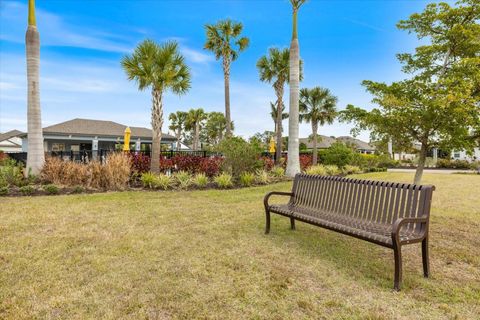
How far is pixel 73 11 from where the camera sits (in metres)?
11.7

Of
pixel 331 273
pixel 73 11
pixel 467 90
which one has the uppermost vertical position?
pixel 73 11

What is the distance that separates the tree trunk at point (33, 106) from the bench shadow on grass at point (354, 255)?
9.54 meters

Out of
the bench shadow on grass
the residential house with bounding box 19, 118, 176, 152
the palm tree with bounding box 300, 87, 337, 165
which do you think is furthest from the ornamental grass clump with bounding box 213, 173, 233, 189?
the residential house with bounding box 19, 118, 176, 152

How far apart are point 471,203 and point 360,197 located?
262 inches

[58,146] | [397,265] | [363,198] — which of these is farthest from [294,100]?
[58,146]

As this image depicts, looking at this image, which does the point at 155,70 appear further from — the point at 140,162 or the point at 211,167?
the point at 211,167

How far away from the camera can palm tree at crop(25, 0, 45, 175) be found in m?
10.4

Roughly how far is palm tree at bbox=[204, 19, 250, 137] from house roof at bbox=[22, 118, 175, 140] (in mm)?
9927

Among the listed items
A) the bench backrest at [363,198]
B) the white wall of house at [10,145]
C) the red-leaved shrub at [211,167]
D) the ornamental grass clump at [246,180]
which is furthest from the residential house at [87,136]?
the bench backrest at [363,198]

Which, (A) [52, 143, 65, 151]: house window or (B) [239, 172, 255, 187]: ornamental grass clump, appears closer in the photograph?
(B) [239, 172, 255, 187]: ornamental grass clump

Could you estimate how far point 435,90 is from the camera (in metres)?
5.26

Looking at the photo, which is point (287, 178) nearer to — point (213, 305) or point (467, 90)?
point (467, 90)

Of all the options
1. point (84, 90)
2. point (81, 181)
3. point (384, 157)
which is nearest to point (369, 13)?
point (81, 181)

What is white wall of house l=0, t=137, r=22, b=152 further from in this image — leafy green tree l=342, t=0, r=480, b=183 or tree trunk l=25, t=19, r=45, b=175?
leafy green tree l=342, t=0, r=480, b=183
